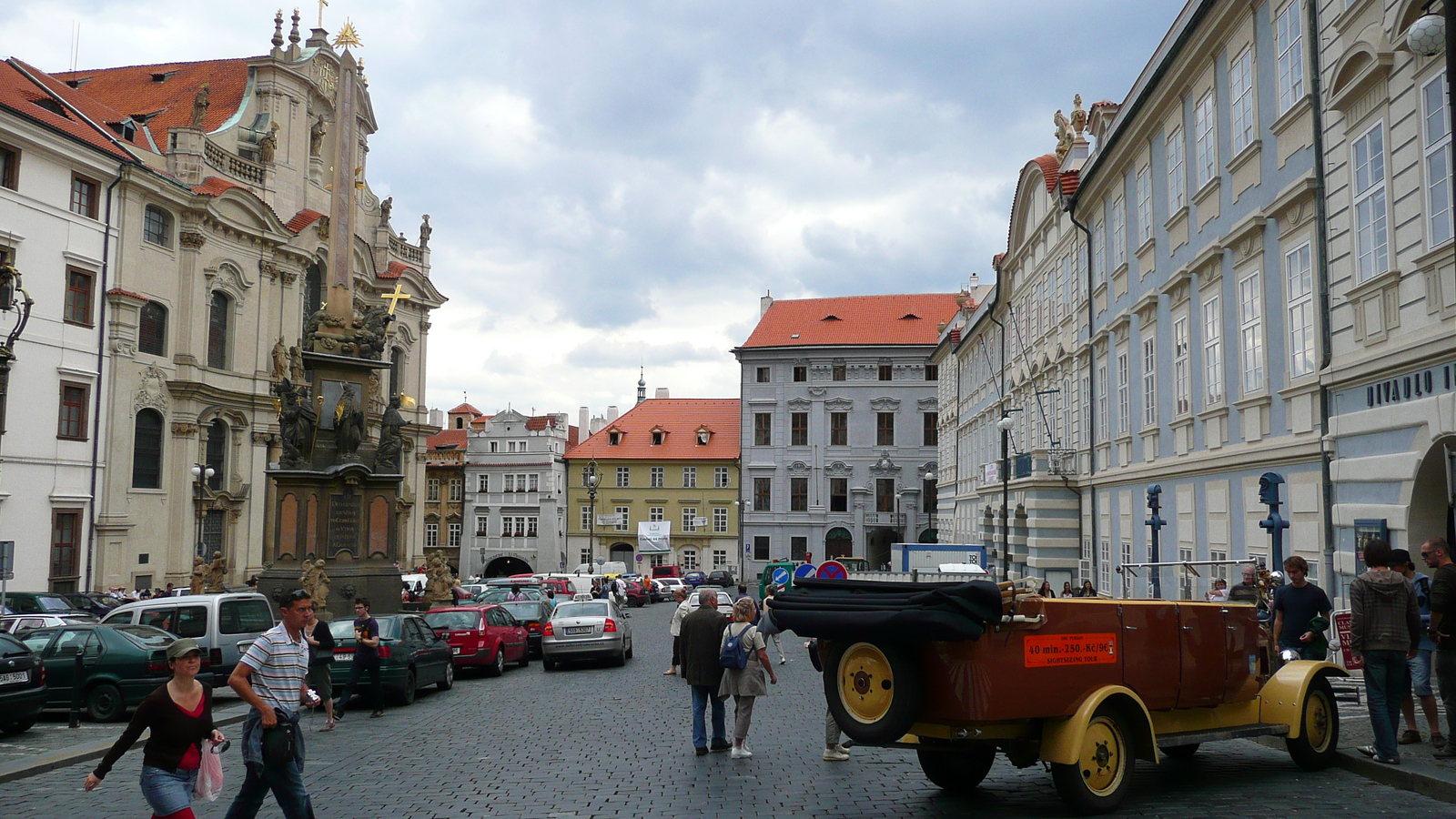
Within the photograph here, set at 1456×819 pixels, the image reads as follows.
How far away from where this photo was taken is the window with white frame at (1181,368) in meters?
21.5

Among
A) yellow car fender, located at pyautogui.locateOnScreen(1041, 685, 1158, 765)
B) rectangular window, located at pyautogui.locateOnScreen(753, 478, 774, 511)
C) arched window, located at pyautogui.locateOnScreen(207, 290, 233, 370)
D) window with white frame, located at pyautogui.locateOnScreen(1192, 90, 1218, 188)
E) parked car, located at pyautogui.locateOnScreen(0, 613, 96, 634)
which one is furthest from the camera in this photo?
rectangular window, located at pyautogui.locateOnScreen(753, 478, 774, 511)

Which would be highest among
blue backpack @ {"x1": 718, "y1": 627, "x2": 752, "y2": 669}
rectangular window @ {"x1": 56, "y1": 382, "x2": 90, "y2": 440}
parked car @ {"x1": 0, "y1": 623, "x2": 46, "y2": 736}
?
rectangular window @ {"x1": 56, "y1": 382, "x2": 90, "y2": 440}

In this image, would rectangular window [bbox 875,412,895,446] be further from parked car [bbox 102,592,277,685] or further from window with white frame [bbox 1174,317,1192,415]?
parked car [bbox 102,592,277,685]

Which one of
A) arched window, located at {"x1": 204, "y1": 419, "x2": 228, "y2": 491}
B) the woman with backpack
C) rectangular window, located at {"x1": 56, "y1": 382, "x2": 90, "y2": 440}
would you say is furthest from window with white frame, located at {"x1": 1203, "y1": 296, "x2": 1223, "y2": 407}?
arched window, located at {"x1": 204, "y1": 419, "x2": 228, "y2": 491}

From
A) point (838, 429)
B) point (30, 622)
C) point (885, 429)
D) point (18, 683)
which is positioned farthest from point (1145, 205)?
point (838, 429)

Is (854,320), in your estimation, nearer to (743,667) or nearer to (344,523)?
(344,523)

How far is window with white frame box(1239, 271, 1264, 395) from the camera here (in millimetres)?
17953

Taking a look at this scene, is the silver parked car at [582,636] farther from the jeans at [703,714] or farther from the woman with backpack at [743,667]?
the woman with backpack at [743,667]

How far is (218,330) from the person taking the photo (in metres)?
48.4

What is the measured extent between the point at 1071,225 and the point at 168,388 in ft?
111

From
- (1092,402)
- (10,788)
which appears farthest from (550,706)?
(1092,402)

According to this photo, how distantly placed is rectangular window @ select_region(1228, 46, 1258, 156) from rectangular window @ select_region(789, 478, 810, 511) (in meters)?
53.7

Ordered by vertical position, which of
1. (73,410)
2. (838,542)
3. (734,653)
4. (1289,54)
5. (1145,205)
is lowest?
(734,653)

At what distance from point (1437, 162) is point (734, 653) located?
9.42m
